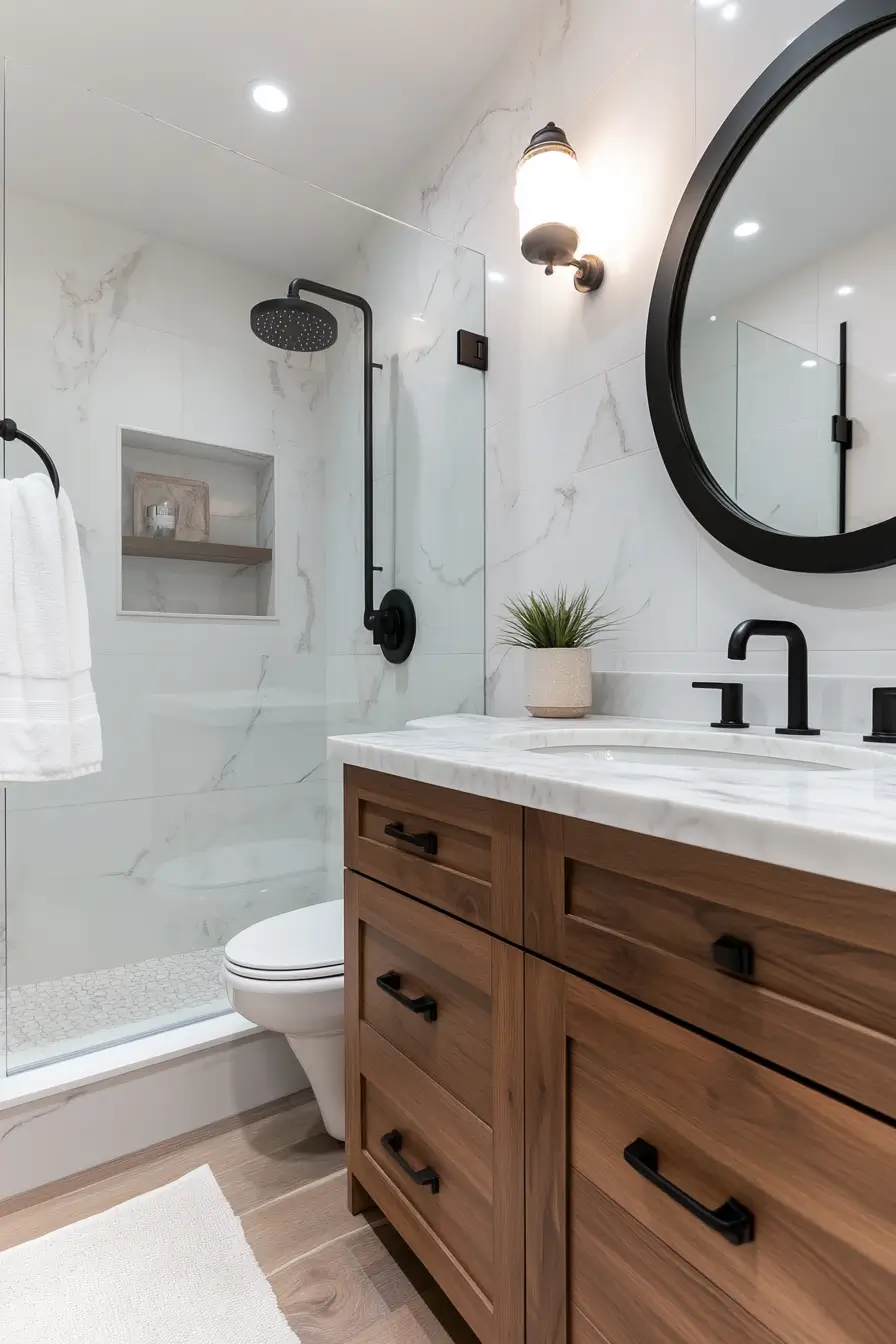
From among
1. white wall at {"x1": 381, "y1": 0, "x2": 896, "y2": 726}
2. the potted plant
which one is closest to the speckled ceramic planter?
the potted plant

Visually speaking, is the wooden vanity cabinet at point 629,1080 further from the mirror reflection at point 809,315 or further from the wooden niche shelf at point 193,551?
the wooden niche shelf at point 193,551

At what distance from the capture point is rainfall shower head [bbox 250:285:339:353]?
77.9 inches

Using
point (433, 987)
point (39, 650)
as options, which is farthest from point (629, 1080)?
point (39, 650)

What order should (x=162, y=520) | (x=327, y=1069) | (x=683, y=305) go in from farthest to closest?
(x=162, y=520) < (x=327, y=1069) < (x=683, y=305)

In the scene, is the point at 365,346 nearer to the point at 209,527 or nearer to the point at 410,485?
the point at 410,485

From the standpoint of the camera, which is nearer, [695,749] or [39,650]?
[695,749]

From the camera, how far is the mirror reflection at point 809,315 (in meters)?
1.04

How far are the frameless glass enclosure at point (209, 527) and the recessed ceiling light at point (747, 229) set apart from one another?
32.0 inches

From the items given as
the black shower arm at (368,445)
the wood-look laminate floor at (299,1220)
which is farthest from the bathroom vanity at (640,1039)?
the black shower arm at (368,445)

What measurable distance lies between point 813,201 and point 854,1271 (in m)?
1.34

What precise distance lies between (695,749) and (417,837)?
472mm

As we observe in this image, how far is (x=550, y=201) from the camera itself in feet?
4.87

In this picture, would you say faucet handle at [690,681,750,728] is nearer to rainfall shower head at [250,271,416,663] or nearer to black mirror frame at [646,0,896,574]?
black mirror frame at [646,0,896,574]

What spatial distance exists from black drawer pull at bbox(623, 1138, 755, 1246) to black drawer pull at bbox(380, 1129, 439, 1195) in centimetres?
44
